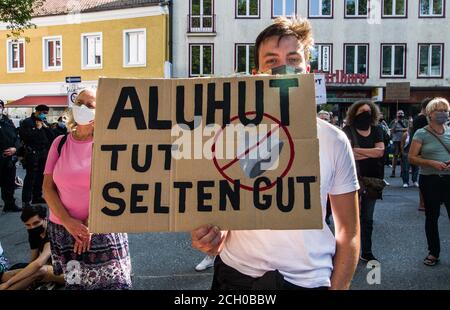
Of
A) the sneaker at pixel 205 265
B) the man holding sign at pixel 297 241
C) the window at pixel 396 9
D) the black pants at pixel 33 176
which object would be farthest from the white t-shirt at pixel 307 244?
the window at pixel 396 9

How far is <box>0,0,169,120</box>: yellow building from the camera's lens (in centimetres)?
2683

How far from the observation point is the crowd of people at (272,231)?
1.91 metres

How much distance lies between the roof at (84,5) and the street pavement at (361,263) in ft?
67.4

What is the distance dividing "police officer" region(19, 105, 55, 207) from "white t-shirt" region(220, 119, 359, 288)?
316 inches

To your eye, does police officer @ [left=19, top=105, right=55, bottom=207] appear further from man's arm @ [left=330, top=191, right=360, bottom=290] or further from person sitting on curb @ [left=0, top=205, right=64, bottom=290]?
man's arm @ [left=330, top=191, right=360, bottom=290]

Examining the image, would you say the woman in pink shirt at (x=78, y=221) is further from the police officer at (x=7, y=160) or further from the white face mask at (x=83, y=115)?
the police officer at (x=7, y=160)

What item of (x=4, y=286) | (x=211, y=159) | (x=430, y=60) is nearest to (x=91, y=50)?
(x=430, y=60)

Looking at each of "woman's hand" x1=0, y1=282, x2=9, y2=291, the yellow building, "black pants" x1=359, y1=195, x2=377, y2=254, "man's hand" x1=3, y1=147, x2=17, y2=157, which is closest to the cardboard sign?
"woman's hand" x1=0, y1=282, x2=9, y2=291

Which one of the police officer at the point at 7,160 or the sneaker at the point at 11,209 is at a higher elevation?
the police officer at the point at 7,160

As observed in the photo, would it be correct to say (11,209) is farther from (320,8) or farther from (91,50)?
(320,8)

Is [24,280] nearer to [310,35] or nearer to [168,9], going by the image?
[310,35]

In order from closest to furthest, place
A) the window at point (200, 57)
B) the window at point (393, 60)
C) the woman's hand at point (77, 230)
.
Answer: the woman's hand at point (77, 230) < the window at point (393, 60) < the window at point (200, 57)

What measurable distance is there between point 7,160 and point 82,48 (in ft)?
67.3

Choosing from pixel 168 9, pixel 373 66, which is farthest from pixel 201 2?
pixel 373 66
